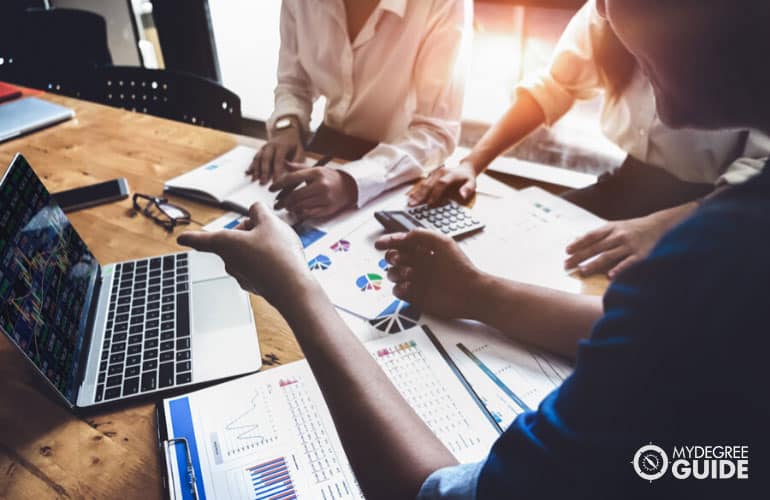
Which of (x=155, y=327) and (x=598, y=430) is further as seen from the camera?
(x=155, y=327)

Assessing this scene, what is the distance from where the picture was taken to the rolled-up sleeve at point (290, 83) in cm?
145

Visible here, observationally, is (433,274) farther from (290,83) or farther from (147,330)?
(290,83)

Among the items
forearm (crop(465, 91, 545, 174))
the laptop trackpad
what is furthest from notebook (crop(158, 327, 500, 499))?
forearm (crop(465, 91, 545, 174))

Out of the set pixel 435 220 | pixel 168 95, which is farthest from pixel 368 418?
pixel 168 95

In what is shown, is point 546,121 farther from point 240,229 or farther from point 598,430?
point 598,430

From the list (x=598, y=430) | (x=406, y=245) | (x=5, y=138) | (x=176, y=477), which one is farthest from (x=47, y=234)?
(x=5, y=138)

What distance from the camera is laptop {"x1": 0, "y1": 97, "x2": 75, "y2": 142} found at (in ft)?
4.77

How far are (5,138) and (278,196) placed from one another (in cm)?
95

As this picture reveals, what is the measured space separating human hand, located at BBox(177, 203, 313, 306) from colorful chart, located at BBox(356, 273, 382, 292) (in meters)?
0.15

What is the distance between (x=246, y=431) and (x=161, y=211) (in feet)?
2.02

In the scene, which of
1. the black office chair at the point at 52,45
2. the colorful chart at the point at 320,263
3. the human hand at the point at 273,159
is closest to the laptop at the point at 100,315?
the colorful chart at the point at 320,263

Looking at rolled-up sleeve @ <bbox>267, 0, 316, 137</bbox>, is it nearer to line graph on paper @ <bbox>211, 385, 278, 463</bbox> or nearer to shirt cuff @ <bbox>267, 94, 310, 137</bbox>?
shirt cuff @ <bbox>267, 94, 310, 137</bbox>

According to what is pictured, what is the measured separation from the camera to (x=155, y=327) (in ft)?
2.43

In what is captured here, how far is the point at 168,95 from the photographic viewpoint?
1610 mm
